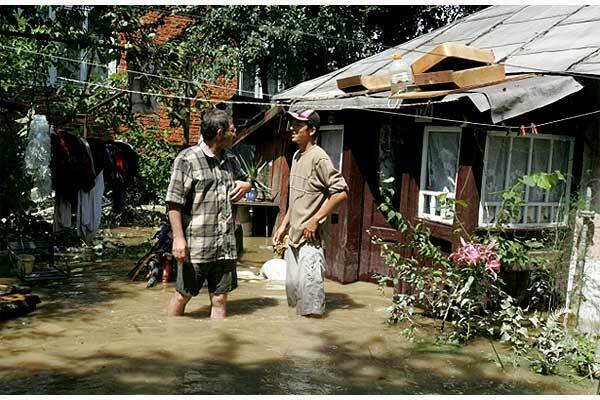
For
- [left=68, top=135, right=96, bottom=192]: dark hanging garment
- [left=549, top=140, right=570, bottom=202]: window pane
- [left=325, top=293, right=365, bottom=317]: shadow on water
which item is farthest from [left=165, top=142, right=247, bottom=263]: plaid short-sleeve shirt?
[left=549, top=140, right=570, bottom=202]: window pane

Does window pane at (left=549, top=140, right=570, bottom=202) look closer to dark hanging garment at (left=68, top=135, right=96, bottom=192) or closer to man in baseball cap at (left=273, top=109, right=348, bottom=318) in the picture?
man in baseball cap at (left=273, top=109, right=348, bottom=318)

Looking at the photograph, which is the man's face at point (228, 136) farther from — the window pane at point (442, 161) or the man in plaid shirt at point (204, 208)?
the window pane at point (442, 161)

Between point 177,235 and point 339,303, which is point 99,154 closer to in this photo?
point 177,235

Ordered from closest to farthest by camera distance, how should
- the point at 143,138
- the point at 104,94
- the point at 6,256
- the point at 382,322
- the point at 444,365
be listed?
the point at 444,365 < the point at 382,322 < the point at 6,256 < the point at 104,94 < the point at 143,138

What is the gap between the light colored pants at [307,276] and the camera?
6.09 meters

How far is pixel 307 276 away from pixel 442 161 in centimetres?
217

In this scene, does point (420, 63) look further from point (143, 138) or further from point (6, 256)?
point (143, 138)

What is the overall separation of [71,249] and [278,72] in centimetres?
613

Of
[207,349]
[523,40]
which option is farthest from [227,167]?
[523,40]

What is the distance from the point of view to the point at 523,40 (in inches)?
282

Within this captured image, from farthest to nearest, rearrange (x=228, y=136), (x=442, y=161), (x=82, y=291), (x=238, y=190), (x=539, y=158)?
(x=82, y=291), (x=442, y=161), (x=539, y=158), (x=238, y=190), (x=228, y=136)

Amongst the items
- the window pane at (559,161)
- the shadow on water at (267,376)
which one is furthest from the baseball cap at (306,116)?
the window pane at (559,161)

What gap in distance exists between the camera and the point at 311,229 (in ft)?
19.7

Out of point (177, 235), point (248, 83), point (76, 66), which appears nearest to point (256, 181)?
point (248, 83)
